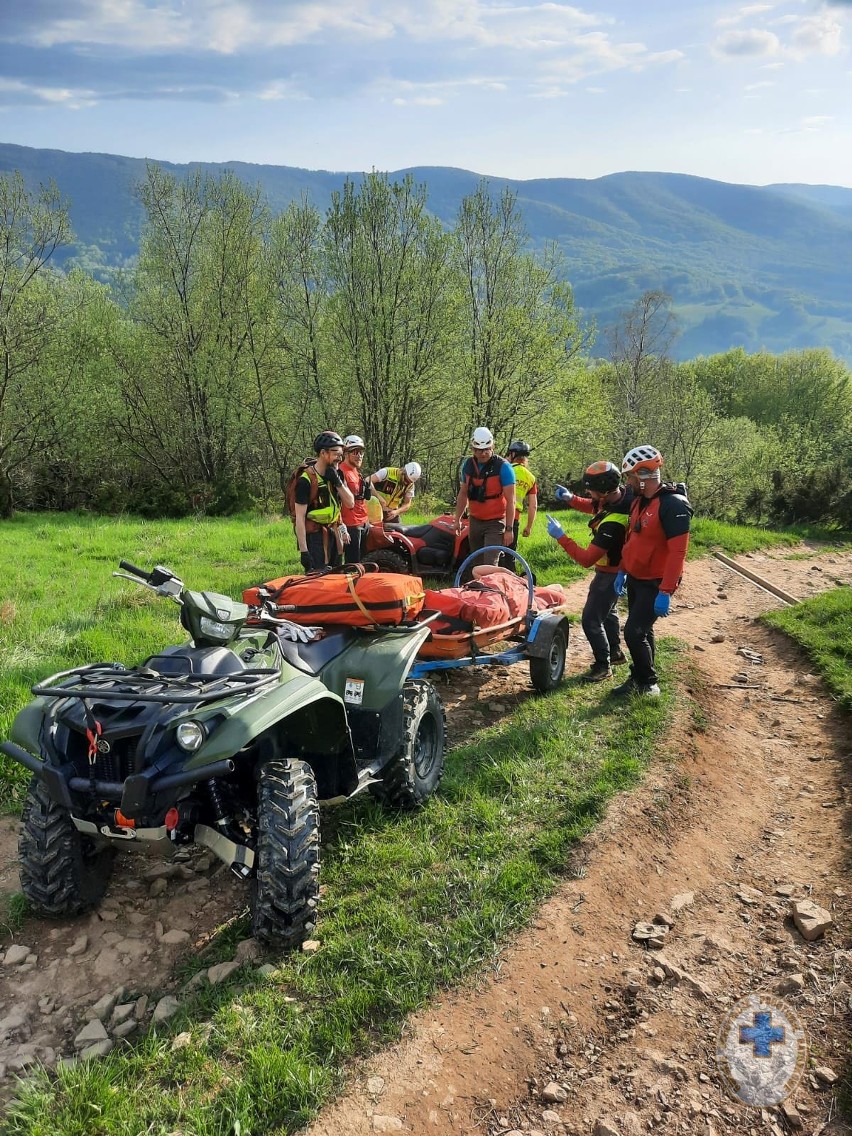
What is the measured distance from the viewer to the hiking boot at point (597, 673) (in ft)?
24.2

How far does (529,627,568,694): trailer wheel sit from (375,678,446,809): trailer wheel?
186 centimetres

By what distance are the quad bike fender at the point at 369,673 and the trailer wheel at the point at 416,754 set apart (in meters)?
0.16

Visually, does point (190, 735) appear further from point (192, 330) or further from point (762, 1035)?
point (192, 330)

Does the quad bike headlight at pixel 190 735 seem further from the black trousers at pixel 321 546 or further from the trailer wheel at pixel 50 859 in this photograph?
the black trousers at pixel 321 546

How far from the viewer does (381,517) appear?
32.7 feet

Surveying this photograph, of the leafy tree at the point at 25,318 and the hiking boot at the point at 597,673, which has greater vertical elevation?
the leafy tree at the point at 25,318

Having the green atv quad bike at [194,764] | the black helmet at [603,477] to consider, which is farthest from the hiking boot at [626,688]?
A: the green atv quad bike at [194,764]

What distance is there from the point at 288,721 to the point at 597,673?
13.5 feet

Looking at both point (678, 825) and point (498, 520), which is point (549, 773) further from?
point (498, 520)

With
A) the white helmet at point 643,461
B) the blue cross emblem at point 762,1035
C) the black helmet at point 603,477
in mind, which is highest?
the white helmet at point 643,461

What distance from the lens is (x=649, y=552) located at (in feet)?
21.6

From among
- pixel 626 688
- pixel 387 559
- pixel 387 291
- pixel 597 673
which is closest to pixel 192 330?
pixel 387 291

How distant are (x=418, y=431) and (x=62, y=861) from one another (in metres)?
23.0

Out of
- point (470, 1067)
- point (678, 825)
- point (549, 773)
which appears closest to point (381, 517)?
point (549, 773)
